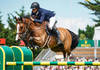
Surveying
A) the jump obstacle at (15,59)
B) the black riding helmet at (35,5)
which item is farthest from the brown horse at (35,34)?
the jump obstacle at (15,59)

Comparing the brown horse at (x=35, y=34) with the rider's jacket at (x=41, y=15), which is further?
the rider's jacket at (x=41, y=15)

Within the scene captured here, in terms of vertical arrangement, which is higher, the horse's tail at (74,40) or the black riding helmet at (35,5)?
the black riding helmet at (35,5)

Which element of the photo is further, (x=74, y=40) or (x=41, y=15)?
(x=74, y=40)

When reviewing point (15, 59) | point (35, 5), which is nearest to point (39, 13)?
point (35, 5)

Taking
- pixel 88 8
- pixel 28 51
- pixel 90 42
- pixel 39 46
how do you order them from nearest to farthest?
pixel 28 51, pixel 39 46, pixel 90 42, pixel 88 8

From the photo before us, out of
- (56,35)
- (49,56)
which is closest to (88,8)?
(49,56)

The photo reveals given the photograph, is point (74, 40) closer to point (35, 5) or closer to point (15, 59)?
point (35, 5)

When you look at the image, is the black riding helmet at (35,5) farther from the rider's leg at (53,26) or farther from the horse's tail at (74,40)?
the horse's tail at (74,40)

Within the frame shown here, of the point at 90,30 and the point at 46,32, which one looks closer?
the point at 46,32

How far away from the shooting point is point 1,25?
38062 mm

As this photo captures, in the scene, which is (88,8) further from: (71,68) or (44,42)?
(44,42)

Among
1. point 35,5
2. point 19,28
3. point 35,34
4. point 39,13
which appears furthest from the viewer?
point 35,34

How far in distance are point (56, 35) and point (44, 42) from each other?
2.11 ft

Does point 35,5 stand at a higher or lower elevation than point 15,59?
higher
